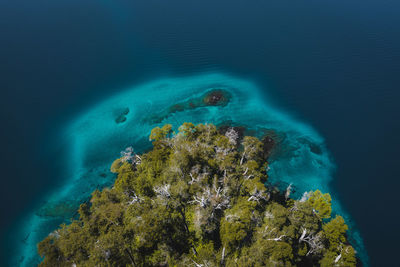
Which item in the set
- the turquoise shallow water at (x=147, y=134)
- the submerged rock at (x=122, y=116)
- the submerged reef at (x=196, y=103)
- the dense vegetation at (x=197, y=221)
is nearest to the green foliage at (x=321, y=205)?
the dense vegetation at (x=197, y=221)

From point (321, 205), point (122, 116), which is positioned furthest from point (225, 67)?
point (321, 205)

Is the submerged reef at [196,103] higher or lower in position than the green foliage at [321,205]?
higher

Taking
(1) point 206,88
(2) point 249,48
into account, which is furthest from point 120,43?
(2) point 249,48

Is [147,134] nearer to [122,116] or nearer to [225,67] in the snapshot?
[122,116]

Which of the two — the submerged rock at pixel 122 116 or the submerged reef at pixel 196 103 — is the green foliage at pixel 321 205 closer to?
the submerged reef at pixel 196 103

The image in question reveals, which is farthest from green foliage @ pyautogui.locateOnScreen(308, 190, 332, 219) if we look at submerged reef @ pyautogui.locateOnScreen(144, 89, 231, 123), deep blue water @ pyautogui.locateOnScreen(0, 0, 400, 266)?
submerged reef @ pyautogui.locateOnScreen(144, 89, 231, 123)

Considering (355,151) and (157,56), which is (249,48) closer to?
(157,56)
